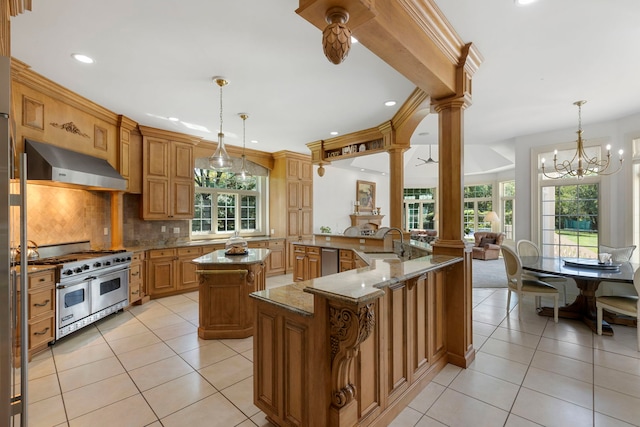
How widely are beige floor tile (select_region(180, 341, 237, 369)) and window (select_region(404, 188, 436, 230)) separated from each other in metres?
10.1

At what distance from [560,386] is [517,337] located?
0.96m

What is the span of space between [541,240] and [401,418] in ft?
15.7

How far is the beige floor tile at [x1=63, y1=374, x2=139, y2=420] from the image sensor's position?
83.0 inches

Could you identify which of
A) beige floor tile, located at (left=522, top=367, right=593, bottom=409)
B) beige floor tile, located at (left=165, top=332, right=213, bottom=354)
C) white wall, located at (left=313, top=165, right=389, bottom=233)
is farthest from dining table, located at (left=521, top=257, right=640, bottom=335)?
white wall, located at (left=313, top=165, right=389, bottom=233)

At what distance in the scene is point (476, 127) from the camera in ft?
15.7

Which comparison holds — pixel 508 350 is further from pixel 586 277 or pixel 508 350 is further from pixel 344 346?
pixel 344 346

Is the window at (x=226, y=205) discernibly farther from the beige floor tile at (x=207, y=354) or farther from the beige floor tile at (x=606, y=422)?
the beige floor tile at (x=606, y=422)

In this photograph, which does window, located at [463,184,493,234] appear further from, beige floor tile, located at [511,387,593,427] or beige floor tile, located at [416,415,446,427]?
beige floor tile, located at [416,415,446,427]

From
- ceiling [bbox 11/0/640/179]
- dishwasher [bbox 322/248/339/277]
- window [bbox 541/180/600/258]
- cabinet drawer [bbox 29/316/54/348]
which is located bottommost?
cabinet drawer [bbox 29/316/54/348]

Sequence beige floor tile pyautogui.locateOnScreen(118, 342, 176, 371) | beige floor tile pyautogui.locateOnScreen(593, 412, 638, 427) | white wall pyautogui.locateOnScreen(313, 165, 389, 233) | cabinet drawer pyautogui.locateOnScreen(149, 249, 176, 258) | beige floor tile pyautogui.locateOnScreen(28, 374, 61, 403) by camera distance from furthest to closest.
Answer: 1. white wall pyautogui.locateOnScreen(313, 165, 389, 233)
2. cabinet drawer pyautogui.locateOnScreen(149, 249, 176, 258)
3. beige floor tile pyautogui.locateOnScreen(118, 342, 176, 371)
4. beige floor tile pyautogui.locateOnScreen(28, 374, 61, 403)
5. beige floor tile pyautogui.locateOnScreen(593, 412, 638, 427)

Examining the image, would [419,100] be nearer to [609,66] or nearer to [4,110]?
[609,66]

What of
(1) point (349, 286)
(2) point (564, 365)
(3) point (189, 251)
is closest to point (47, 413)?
(1) point (349, 286)

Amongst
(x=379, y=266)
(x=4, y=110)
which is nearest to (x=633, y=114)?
(x=379, y=266)

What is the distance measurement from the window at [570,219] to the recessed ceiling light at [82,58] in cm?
662
